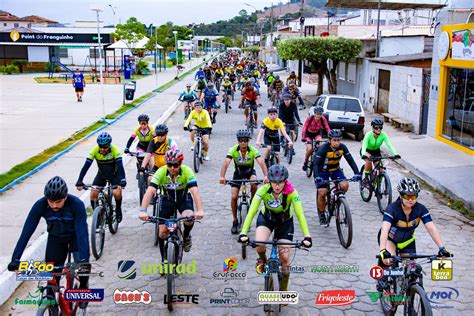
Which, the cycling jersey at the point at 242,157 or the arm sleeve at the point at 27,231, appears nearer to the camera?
the arm sleeve at the point at 27,231

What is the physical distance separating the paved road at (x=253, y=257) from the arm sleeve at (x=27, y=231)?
153 cm

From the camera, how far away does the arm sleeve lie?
5461 mm

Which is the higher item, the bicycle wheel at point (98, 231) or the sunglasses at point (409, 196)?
the sunglasses at point (409, 196)

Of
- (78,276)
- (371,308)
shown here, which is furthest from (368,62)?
(78,276)

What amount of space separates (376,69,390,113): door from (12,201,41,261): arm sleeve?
73.7 ft

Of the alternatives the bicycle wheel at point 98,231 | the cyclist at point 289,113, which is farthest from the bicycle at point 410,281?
the cyclist at point 289,113

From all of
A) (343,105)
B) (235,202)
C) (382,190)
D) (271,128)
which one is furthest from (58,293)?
(343,105)

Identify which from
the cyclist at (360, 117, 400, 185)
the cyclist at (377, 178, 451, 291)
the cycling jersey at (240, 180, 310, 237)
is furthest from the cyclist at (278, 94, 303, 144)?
the cyclist at (377, 178, 451, 291)

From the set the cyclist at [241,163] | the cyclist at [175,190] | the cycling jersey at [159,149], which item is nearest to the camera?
the cyclist at [175,190]

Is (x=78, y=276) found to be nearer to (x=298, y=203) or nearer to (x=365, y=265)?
(x=298, y=203)

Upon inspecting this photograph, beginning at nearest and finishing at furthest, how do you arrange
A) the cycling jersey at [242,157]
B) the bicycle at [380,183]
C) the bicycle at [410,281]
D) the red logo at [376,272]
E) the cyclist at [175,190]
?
the bicycle at [410,281] < the red logo at [376,272] < the cyclist at [175,190] < the cycling jersey at [242,157] < the bicycle at [380,183]

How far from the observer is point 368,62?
29.2m

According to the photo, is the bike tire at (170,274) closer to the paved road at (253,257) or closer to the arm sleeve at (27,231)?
the paved road at (253,257)

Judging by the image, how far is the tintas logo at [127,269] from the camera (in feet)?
25.1
